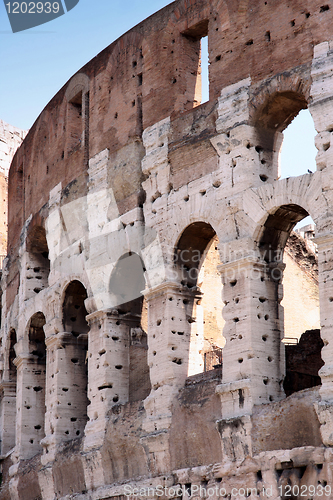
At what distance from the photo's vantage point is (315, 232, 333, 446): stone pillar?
33.1 ft

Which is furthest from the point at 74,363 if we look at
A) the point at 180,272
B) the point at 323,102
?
the point at 323,102

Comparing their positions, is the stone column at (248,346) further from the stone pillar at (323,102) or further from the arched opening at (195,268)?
the stone pillar at (323,102)

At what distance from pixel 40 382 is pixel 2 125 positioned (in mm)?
10061

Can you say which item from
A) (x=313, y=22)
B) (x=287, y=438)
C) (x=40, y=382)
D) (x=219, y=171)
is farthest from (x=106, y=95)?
(x=287, y=438)

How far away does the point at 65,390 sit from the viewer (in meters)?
15.3

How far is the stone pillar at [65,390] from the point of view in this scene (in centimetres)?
1507

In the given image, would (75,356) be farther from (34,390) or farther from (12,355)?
(12,355)

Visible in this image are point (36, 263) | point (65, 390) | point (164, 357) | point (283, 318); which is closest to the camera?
point (283, 318)

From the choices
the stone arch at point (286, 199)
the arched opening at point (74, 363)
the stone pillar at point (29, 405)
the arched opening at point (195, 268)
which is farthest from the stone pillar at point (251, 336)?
the stone pillar at point (29, 405)

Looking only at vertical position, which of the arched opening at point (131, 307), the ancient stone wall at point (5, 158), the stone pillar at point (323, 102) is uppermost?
the ancient stone wall at point (5, 158)

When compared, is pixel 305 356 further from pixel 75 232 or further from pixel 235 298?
pixel 75 232

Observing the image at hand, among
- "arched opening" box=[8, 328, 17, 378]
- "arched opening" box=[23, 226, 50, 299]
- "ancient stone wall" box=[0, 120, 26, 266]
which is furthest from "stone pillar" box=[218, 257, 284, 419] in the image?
"ancient stone wall" box=[0, 120, 26, 266]

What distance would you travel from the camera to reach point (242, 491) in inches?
428

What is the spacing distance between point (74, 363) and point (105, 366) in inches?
67.3
